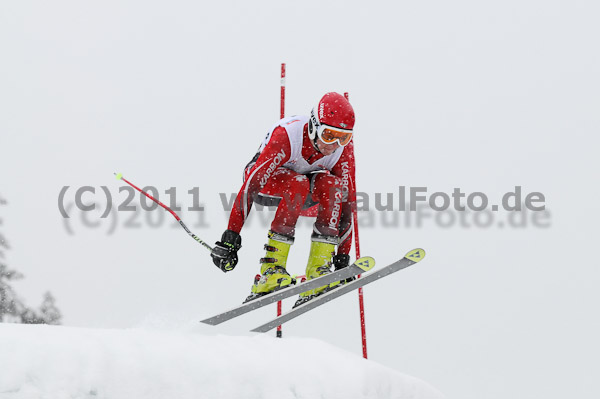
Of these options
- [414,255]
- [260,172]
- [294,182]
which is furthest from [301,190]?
[414,255]

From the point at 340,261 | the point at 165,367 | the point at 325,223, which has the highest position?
the point at 325,223

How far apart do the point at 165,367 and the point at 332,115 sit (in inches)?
101

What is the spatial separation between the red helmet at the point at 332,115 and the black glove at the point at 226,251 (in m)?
1.02

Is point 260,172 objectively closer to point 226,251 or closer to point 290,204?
point 290,204

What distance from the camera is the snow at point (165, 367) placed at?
2.81 meters

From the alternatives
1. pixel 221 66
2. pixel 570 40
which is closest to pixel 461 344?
pixel 570 40

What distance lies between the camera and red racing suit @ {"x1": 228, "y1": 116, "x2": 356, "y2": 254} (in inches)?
199

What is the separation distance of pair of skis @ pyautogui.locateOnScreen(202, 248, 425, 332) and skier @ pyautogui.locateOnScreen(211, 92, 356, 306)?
0.15 m

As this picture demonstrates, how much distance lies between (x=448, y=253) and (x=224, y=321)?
165 ft

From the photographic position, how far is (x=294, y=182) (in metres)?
5.05

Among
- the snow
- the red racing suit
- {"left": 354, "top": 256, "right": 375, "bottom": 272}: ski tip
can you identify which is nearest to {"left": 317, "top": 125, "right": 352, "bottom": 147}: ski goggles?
the red racing suit

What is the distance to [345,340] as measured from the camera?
38688 mm

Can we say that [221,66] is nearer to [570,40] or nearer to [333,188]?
[570,40]

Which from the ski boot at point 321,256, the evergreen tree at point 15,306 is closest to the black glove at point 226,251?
the ski boot at point 321,256
